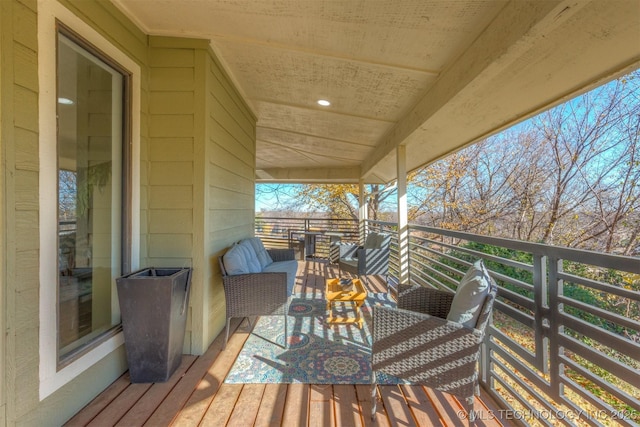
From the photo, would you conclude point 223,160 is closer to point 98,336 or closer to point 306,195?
point 98,336

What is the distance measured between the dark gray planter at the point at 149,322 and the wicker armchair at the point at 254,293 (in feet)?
1.66

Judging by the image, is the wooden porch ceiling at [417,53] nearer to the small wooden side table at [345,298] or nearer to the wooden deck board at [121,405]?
the small wooden side table at [345,298]

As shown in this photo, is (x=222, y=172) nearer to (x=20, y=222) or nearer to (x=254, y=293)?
(x=254, y=293)

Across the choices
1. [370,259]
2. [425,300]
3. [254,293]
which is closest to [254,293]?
[254,293]

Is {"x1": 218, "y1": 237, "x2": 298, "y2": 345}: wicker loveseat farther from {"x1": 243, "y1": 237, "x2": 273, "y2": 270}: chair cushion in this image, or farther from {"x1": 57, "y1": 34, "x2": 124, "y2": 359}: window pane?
{"x1": 243, "y1": 237, "x2": 273, "y2": 270}: chair cushion

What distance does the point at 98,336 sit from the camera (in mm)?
1813

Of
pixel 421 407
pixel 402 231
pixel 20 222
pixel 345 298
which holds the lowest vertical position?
pixel 421 407

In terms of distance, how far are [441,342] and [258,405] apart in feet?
3.62

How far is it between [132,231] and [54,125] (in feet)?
2.74

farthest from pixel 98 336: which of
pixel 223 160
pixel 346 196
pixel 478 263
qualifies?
pixel 346 196

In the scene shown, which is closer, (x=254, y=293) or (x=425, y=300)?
(x=425, y=300)

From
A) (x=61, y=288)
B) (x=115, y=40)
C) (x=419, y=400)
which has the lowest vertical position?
(x=419, y=400)

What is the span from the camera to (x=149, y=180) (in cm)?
222

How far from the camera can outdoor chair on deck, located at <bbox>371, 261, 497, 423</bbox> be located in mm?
1429
